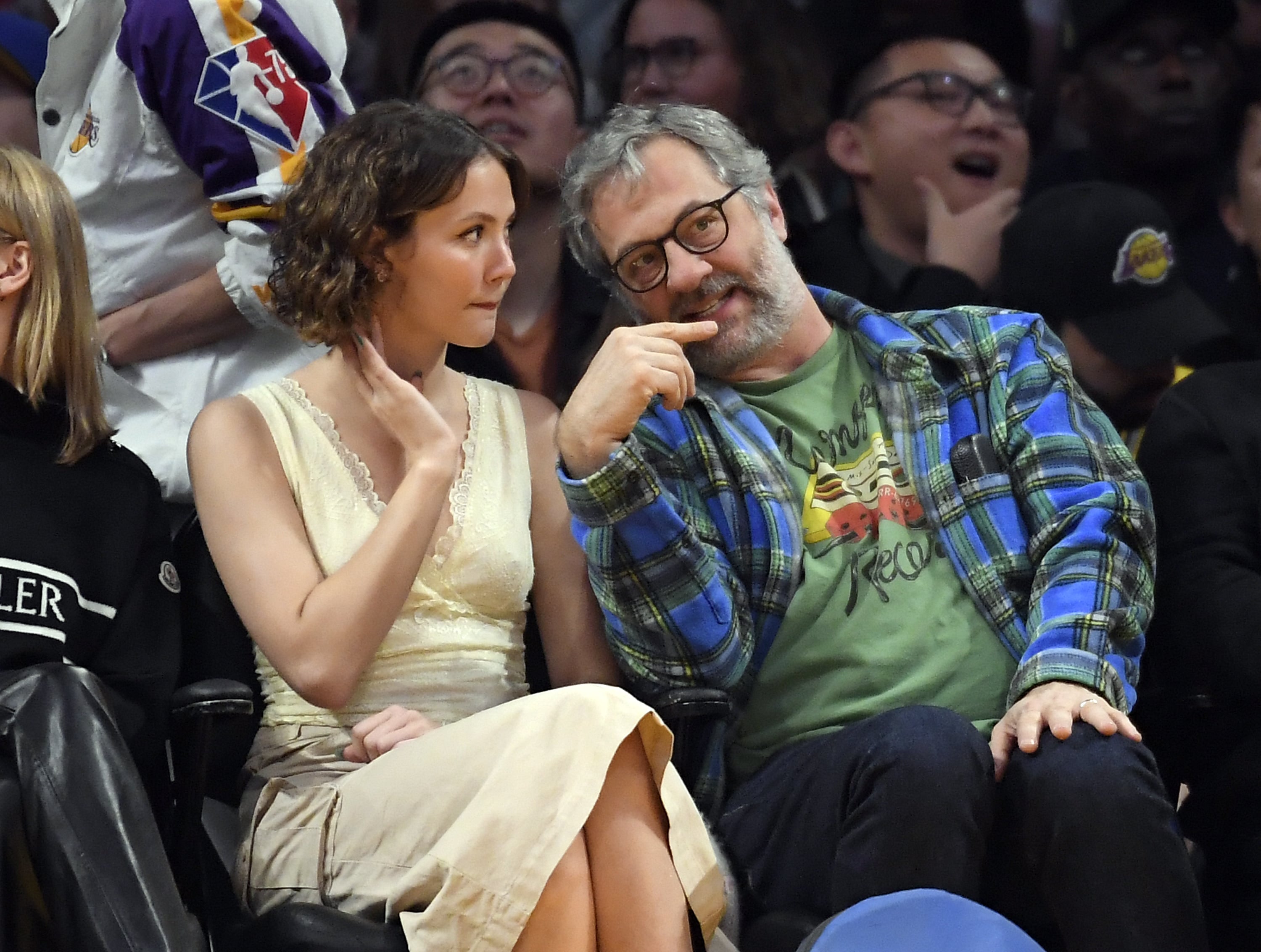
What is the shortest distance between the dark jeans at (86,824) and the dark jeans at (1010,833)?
2.77 ft

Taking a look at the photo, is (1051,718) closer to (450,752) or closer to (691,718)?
(691,718)

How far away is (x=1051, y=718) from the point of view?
2096 millimetres

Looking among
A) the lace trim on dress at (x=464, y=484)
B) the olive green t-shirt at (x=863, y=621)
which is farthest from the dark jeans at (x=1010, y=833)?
the lace trim on dress at (x=464, y=484)

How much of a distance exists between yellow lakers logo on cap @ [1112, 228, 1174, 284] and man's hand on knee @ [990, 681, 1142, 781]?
1229 millimetres

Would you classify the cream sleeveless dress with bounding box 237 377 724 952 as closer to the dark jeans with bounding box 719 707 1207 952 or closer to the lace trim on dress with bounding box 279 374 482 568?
the lace trim on dress with bounding box 279 374 482 568

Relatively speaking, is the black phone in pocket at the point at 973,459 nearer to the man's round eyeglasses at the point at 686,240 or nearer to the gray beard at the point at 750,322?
the gray beard at the point at 750,322

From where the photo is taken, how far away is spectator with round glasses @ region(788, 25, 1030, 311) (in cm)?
310

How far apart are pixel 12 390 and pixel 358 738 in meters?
0.75

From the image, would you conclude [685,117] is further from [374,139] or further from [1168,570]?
[1168,570]

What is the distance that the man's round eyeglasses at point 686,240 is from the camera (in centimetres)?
257

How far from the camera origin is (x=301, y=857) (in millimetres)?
2094

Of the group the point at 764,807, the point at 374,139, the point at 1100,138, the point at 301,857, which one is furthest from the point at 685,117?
the point at 301,857

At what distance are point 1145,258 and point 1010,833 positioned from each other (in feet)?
4.80

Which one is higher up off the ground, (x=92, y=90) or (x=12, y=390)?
(x=92, y=90)
